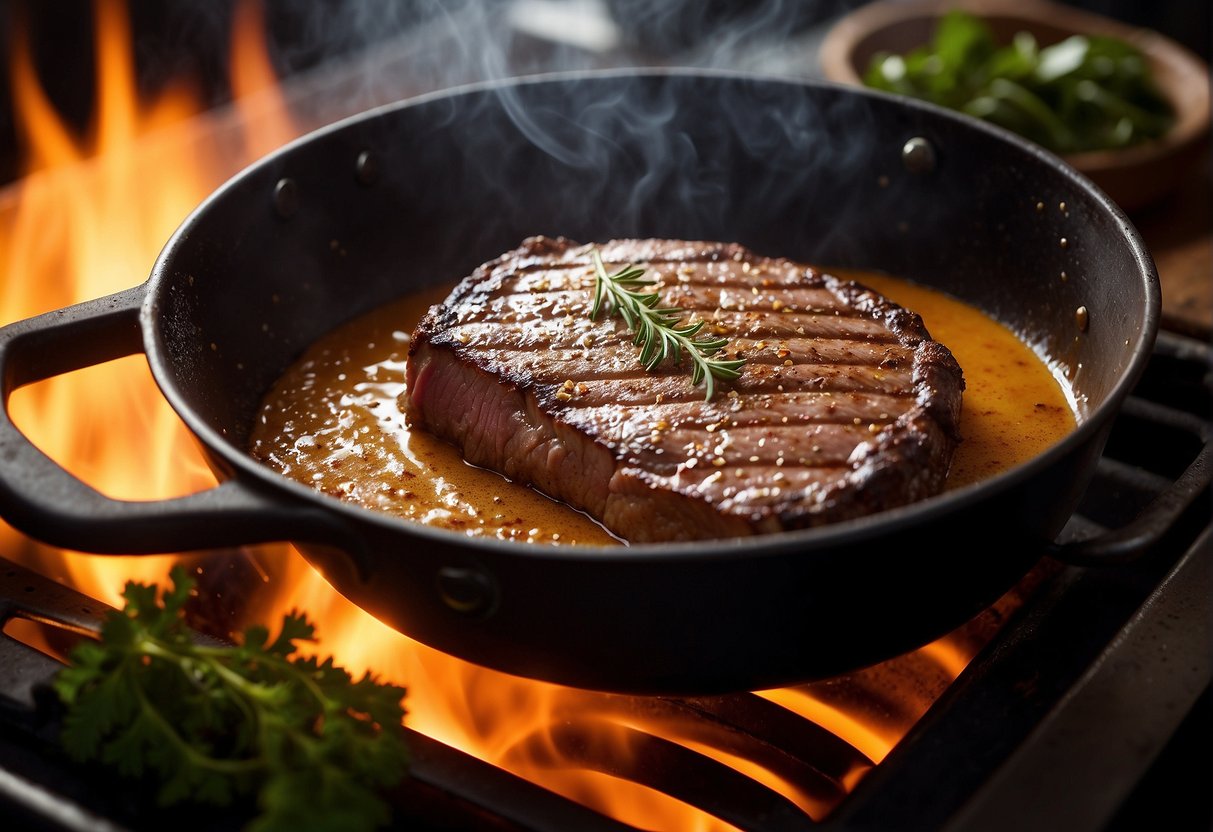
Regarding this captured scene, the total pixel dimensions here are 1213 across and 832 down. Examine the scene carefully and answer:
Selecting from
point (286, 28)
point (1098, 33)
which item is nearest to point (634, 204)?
point (1098, 33)

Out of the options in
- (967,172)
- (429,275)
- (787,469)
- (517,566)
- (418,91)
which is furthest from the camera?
(418,91)

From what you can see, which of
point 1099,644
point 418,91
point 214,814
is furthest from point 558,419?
point 418,91

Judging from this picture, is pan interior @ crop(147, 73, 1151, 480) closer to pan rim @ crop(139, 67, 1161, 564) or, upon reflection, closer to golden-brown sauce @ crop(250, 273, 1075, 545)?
golden-brown sauce @ crop(250, 273, 1075, 545)

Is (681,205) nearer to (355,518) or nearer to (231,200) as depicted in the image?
(231,200)

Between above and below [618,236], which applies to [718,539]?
below

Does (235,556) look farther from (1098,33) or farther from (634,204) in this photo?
(1098,33)

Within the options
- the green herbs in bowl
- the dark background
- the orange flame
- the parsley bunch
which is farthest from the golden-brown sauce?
the dark background
